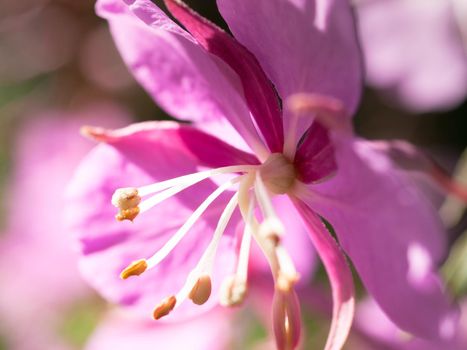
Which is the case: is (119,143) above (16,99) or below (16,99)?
above

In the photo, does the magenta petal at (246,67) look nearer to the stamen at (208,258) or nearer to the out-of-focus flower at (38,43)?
the stamen at (208,258)

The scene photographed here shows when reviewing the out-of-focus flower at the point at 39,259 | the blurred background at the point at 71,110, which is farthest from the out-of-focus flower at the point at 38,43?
the out-of-focus flower at the point at 39,259

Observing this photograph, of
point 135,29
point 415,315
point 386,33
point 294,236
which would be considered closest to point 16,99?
point 386,33

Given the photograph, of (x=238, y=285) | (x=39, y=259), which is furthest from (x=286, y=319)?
(x=39, y=259)

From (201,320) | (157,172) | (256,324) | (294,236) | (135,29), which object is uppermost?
(135,29)

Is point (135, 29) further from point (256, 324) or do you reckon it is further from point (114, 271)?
point (256, 324)

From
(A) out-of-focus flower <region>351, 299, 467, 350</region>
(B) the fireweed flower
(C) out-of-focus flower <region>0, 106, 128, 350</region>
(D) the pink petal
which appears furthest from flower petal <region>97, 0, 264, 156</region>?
(C) out-of-focus flower <region>0, 106, 128, 350</region>

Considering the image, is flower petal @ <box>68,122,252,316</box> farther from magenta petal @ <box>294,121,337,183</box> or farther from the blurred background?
the blurred background

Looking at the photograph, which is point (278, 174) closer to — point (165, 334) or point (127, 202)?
point (127, 202)
